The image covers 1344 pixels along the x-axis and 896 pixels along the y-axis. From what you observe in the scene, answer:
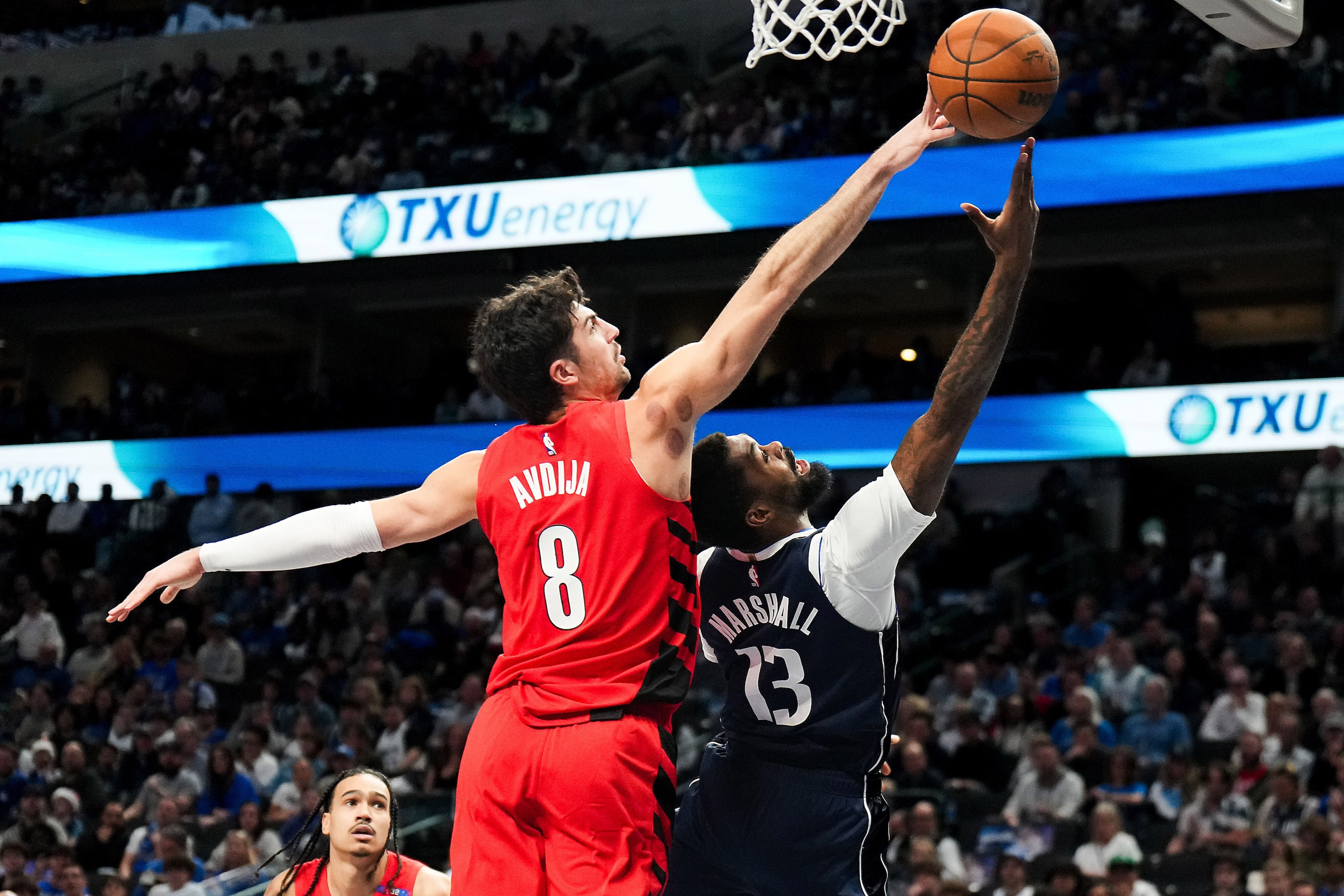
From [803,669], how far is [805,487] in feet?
1.46

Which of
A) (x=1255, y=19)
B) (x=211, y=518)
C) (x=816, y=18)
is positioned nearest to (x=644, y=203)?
(x=211, y=518)

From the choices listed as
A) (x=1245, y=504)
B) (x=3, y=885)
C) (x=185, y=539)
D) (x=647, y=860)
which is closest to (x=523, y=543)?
(x=647, y=860)

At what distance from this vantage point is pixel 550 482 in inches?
136

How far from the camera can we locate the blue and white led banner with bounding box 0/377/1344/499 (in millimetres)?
15422

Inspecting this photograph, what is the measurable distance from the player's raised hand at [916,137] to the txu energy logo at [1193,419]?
1295 centimetres

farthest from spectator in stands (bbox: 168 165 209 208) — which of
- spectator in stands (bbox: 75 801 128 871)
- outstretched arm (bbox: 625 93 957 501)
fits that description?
outstretched arm (bbox: 625 93 957 501)

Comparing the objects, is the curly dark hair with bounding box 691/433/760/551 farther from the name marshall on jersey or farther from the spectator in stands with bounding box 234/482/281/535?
the spectator in stands with bounding box 234/482/281/535

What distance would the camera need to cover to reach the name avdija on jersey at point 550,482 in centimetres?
342

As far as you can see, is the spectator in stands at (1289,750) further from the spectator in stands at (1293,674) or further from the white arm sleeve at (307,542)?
the white arm sleeve at (307,542)

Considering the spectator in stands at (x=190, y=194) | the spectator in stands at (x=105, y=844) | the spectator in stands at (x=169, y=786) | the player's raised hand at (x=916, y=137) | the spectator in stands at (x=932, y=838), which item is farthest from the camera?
the spectator in stands at (x=190, y=194)

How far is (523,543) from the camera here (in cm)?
348

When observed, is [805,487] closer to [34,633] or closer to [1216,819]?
[1216,819]

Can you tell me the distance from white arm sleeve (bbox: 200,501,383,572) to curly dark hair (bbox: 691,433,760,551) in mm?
777

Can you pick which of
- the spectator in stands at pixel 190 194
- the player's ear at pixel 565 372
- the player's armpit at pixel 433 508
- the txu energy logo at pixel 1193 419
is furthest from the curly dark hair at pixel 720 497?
the spectator in stands at pixel 190 194
